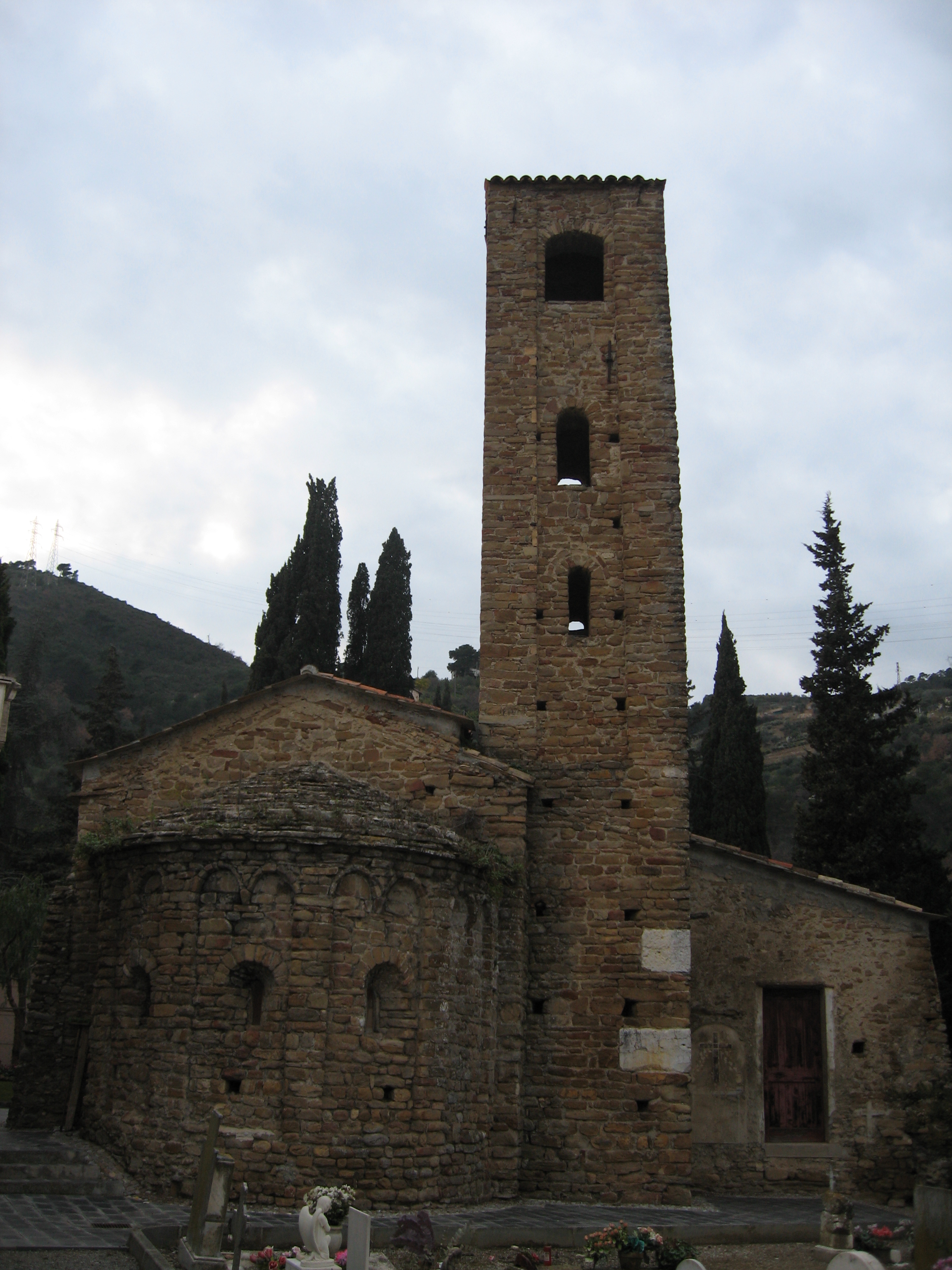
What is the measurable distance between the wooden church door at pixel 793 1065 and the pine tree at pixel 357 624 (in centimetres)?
2111

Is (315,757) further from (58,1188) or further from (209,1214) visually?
(209,1214)

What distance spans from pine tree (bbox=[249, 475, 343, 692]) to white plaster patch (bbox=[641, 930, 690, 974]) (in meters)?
19.4

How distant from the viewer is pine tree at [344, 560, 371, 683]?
34.3 metres

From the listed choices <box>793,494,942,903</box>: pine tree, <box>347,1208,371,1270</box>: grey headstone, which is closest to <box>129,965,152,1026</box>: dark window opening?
<box>347,1208,371,1270</box>: grey headstone

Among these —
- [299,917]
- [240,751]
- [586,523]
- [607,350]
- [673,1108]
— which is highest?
[607,350]

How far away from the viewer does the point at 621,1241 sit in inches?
367

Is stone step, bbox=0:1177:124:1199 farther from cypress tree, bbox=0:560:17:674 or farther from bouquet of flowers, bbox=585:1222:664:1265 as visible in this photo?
cypress tree, bbox=0:560:17:674

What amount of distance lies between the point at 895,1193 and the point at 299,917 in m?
8.71

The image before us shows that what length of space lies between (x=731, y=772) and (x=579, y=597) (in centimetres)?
1372

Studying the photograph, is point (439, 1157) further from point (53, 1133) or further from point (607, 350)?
point (607, 350)

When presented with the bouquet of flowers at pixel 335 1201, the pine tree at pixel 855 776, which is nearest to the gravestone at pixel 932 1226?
the bouquet of flowers at pixel 335 1201

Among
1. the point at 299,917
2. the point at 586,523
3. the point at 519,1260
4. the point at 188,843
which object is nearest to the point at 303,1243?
the point at 519,1260

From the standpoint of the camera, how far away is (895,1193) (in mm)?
13695

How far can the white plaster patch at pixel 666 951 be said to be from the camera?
13000 millimetres
